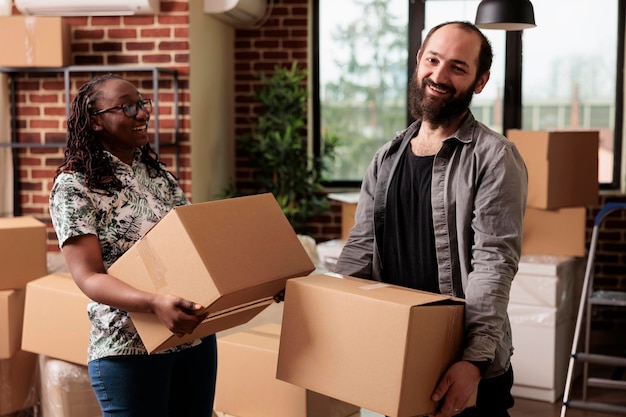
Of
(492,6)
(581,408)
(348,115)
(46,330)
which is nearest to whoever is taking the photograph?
(46,330)

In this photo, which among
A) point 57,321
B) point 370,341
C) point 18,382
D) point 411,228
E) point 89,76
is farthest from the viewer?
point 89,76

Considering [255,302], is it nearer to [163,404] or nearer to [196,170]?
[163,404]

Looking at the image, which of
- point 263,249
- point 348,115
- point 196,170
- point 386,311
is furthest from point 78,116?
point 348,115

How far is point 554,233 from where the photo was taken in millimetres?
3766

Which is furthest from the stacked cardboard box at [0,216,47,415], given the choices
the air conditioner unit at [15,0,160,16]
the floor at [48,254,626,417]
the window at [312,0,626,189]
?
the window at [312,0,626,189]

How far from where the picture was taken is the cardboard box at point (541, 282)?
140 inches

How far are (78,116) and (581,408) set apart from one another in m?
2.69

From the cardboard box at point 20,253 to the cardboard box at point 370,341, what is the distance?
68.1 inches

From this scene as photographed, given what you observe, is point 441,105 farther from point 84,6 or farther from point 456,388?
point 84,6

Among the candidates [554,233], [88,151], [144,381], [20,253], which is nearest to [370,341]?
[144,381]

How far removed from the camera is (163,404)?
1.73 meters

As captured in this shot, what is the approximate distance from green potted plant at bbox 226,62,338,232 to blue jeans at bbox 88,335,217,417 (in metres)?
2.57

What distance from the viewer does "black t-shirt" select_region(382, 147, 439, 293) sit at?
5.37 ft

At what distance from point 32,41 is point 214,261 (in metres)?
2.67
